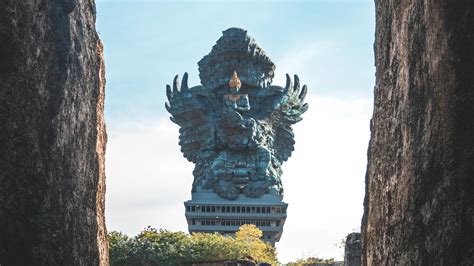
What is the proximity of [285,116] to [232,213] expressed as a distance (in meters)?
13.0

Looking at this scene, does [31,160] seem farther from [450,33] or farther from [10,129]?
[450,33]

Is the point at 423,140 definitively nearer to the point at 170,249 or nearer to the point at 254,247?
the point at 170,249

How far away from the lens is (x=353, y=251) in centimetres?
2206

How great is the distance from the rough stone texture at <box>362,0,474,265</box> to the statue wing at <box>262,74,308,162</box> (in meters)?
81.5

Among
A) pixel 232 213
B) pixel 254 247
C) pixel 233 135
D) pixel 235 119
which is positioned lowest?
pixel 254 247

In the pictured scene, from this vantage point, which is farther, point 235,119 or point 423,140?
point 235,119

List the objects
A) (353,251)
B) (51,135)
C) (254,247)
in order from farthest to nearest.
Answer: (254,247) → (353,251) → (51,135)

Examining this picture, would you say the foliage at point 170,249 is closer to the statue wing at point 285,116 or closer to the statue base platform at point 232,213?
the statue base platform at point 232,213

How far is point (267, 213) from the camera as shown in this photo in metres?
95.4

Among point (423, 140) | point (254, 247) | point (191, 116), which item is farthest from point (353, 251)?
point (191, 116)

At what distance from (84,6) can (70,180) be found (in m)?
4.19

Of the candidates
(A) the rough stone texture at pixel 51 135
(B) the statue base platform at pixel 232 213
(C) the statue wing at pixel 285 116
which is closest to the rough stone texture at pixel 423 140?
(A) the rough stone texture at pixel 51 135

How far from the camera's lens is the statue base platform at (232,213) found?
9525 cm

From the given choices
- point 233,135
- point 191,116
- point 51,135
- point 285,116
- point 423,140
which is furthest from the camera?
point 285,116
